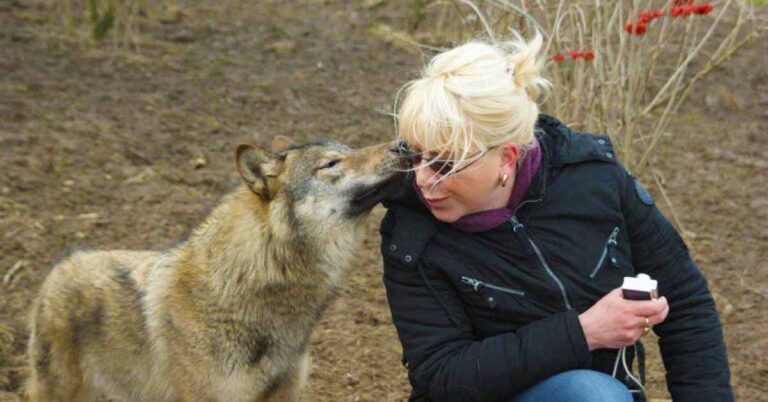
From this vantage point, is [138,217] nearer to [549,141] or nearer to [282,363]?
[282,363]

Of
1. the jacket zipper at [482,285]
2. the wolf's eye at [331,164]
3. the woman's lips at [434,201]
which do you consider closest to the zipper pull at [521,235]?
the jacket zipper at [482,285]

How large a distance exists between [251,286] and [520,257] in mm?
1095

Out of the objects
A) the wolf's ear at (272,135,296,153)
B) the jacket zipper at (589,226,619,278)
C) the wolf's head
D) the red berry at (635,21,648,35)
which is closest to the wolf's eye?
the wolf's head

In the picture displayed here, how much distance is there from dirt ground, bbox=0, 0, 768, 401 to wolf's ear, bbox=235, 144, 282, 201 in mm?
731

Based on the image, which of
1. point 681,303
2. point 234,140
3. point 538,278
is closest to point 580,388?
point 538,278

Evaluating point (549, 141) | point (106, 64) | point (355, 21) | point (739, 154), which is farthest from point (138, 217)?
point (355, 21)

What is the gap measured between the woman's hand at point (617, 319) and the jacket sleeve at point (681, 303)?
241 mm

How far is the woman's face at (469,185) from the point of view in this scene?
118 inches

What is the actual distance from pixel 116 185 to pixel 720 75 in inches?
196

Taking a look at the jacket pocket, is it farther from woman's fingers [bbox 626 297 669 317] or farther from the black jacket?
woman's fingers [bbox 626 297 669 317]

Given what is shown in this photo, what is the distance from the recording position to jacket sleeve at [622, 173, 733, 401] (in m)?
3.20

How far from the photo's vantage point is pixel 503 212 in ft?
10.3

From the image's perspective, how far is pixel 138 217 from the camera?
19.6 feet

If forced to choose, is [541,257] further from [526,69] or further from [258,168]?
[258,168]
